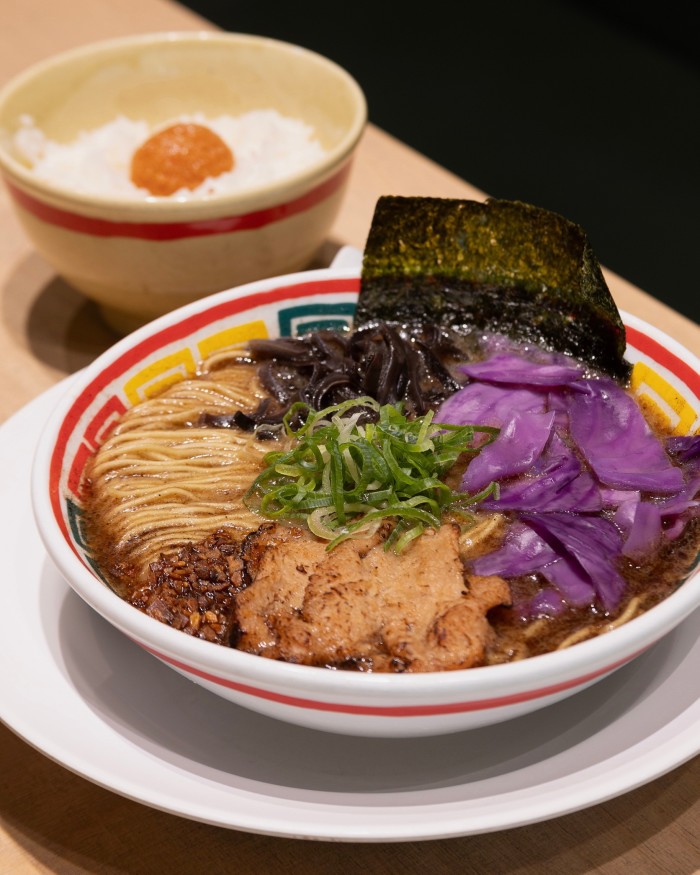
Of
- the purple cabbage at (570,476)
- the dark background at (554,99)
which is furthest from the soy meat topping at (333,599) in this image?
the dark background at (554,99)

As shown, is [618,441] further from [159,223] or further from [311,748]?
[159,223]

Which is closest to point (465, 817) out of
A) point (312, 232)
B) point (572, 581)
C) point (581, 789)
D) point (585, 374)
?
point (581, 789)

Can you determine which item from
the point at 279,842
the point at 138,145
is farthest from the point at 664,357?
the point at 138,145

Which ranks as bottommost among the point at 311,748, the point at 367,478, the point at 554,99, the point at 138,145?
the point at 554,99

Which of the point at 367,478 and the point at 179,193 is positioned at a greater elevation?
the point at 367,478

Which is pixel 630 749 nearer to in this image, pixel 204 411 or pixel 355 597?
pixel 355 597

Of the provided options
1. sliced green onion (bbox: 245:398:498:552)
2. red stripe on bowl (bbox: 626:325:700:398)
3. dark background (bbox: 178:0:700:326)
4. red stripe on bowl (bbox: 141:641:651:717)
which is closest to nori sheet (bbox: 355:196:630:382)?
red stripe on bowl (bbox: 626:325:700:398)

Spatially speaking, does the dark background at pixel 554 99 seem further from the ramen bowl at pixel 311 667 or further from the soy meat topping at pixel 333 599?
the soy meat topping at pixel 333 599
